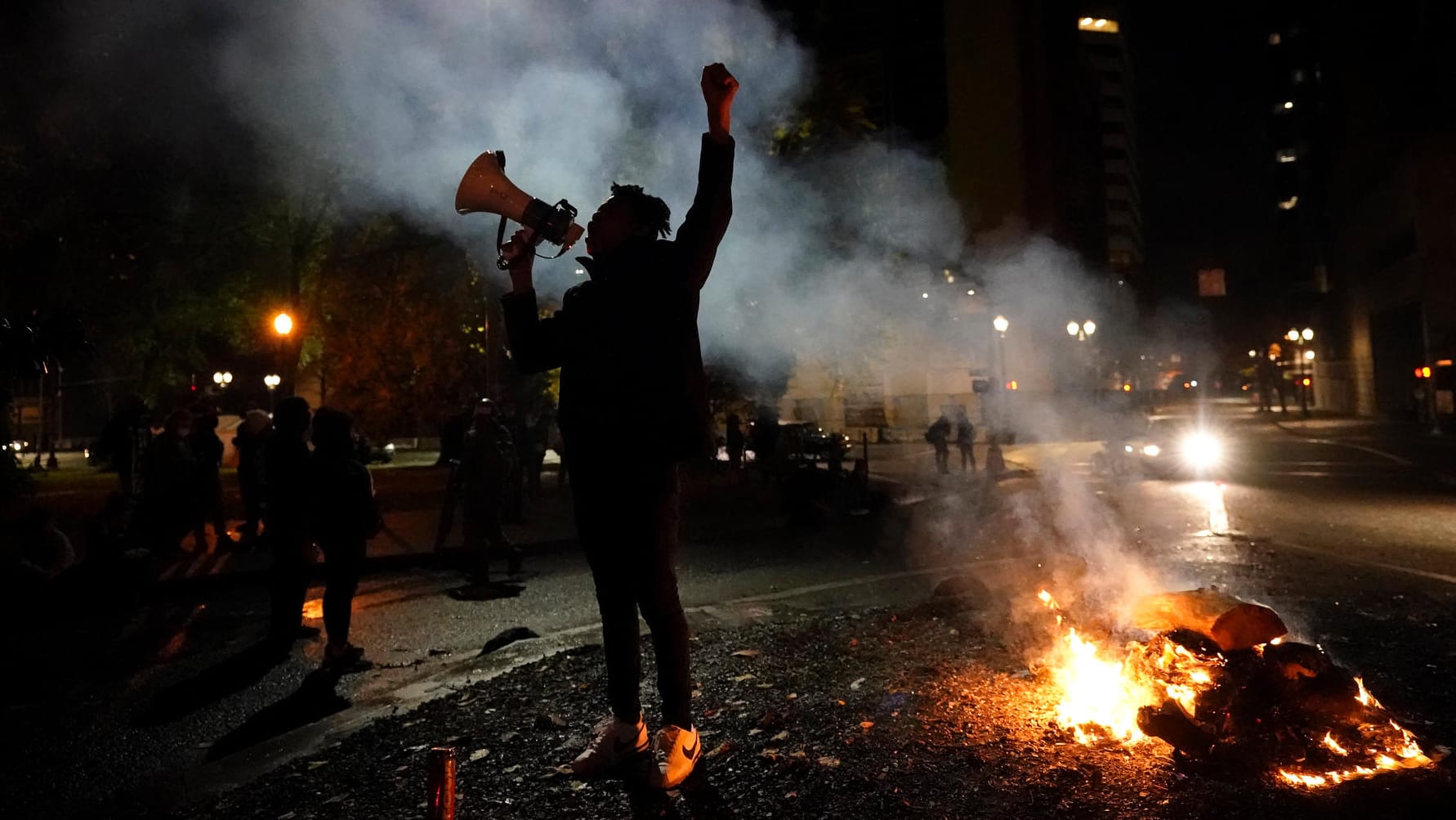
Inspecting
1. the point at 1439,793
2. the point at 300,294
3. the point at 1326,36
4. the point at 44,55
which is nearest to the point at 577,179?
the point at 44,55

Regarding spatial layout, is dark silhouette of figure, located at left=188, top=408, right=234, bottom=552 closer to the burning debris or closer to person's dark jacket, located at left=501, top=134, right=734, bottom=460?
person's dark jacket, located at left=501, top=134, right=734, bottom=460

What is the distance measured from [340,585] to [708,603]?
7.90ft

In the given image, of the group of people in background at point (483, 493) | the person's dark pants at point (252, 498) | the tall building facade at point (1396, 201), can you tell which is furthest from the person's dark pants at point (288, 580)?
the tall building facade at point (1396, 201)

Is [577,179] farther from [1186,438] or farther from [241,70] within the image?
[1186,438]

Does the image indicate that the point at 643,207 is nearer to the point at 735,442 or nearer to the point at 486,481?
the point at 486,481

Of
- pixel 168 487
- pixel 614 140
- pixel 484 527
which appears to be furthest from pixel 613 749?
pixel 614 140

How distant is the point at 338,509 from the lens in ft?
16.2

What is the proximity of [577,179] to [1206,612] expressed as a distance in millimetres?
10809

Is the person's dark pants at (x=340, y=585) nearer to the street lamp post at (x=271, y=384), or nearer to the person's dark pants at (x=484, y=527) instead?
the person's dark pants at (x=484, y=527)

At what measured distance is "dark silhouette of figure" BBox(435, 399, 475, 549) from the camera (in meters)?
8.57

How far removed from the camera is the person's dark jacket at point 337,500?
4.93 metres

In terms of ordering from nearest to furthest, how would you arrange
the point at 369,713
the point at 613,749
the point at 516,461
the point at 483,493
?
the point at 613,749 → the point at 369,713 → the point at 483,493 → the point at 516,461

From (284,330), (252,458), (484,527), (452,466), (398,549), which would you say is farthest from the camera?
(284,330)

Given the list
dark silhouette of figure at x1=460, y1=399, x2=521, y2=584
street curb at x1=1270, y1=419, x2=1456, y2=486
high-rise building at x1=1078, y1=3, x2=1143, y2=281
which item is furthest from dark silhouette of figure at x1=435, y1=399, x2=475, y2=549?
high-rise building at x1=1078, y1=3, x2=1143, y2=281
